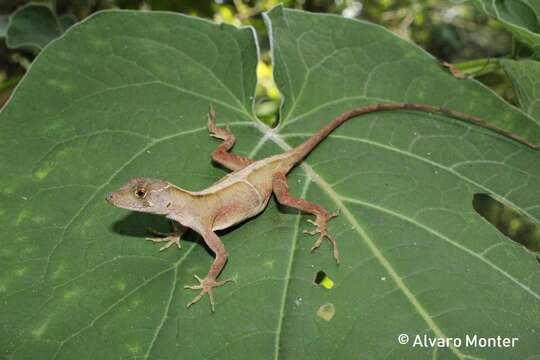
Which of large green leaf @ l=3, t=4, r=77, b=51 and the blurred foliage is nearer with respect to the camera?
the blurred foliage

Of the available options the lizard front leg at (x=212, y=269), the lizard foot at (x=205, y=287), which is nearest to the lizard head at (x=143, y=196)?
the lizard front leg at (x=212, y=269)

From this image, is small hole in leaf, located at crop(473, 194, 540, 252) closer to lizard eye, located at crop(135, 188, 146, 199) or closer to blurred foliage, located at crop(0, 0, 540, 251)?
blurred foliage, located at crop(0, 0, 540, 251)

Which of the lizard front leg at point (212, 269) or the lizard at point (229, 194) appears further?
the lizard at point (229, 194)

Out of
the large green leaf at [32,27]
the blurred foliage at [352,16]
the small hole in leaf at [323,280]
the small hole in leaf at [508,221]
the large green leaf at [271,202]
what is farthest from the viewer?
the small hole in leaf at [508,221]

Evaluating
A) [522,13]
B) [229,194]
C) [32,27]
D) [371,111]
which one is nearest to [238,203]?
[229,194]

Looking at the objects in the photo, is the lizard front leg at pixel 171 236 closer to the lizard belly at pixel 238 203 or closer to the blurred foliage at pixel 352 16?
the lizard belly at pixel 238 203

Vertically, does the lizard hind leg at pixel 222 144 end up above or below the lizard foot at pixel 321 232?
above

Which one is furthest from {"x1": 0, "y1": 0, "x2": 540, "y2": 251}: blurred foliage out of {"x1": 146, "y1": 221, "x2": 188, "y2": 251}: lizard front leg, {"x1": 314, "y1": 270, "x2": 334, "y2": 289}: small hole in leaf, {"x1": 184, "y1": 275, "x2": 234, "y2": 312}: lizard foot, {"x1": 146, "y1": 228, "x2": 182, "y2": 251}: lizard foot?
{"x1": 184, "y1": 275, "x2": 234, "y2": 312}: lizard foot

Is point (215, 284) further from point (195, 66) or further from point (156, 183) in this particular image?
point (195, 66)
